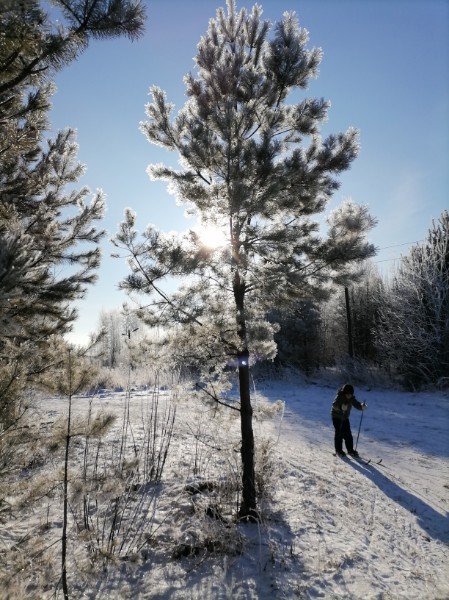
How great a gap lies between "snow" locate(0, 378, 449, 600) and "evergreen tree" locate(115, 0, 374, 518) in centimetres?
59

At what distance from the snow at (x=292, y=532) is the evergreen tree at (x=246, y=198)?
23.0 inches

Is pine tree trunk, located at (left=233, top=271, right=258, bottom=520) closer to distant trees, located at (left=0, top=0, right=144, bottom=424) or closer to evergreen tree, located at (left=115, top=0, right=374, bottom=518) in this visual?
evergreen tree, located at (left=115, top=0, right=374, bottom=518)

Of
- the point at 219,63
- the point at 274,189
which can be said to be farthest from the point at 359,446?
the point at 219,63

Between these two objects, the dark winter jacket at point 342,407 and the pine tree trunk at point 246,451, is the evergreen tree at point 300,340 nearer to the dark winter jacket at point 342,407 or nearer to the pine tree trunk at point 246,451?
the dark winter jacket at point 342,407

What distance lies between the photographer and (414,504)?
5.57m

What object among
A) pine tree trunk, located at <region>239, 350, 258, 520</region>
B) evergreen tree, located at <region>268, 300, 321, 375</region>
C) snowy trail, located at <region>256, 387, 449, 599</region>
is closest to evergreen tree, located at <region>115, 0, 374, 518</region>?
pine tree trunk, located at <region>239, 350, 258, 520</region>

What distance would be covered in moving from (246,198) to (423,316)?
48.1 ft

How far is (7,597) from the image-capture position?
2.45 metres

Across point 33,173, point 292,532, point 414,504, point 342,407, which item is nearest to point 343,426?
point 342,407

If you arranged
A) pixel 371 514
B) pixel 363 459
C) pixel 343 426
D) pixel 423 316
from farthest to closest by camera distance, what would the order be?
pixel 423 316 < pixel 343 426 < pixel 363 459 < pixel 371 514

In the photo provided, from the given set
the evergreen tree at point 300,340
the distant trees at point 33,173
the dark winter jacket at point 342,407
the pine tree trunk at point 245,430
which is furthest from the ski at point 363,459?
the evergreen tree at point 300,340

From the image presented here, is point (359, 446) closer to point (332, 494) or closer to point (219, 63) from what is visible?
point (332, 494)

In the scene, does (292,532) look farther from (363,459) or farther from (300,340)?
(300,340)

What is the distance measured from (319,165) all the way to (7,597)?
5409 millimetres
